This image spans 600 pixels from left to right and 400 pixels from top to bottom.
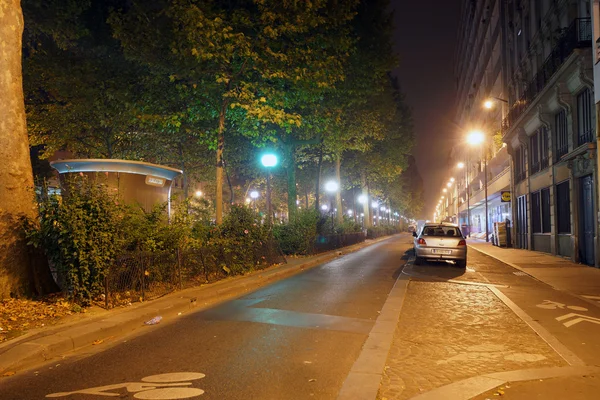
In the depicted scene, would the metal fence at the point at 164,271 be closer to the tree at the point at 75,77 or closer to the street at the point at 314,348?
the street at the point at 314,348

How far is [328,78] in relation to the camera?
16094mm

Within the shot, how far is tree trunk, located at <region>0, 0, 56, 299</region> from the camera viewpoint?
788 cm

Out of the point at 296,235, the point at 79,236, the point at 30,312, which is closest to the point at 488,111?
the point at 296,235

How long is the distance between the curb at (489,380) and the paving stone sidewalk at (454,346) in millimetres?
141

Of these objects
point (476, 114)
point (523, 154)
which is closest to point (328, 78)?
point (523, 154)

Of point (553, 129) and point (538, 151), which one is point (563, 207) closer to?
point (553, 129)

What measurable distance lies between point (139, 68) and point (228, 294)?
12.1 metres

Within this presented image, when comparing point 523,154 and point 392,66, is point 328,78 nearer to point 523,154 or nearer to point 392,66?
point 392,66

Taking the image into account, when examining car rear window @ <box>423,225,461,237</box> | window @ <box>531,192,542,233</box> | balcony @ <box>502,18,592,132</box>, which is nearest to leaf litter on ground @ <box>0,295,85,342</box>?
car rear window @ <box>423,225,461,237</box>

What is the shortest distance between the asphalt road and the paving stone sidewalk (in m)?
0.59

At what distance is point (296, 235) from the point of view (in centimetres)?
2119

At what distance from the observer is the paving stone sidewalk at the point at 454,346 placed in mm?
4938

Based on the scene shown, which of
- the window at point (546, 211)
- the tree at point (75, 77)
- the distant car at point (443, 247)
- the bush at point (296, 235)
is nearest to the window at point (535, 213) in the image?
the window at point (546, 211)

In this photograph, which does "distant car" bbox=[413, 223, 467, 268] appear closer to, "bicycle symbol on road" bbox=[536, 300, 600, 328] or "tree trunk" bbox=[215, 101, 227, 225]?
"bicycle symbol on road" bbox=[536, 300, 600, 328]
